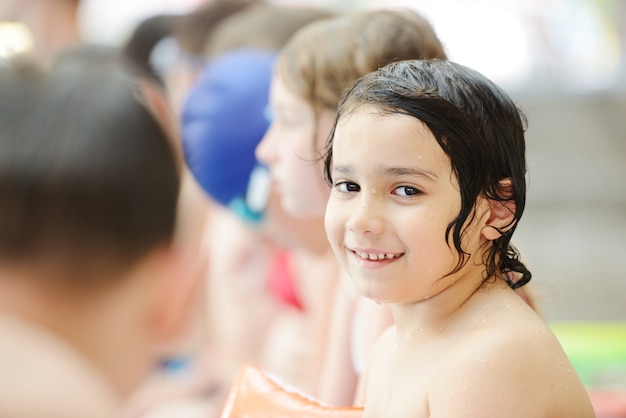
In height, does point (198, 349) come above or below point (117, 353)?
below

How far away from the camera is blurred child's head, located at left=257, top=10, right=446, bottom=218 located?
1505mm

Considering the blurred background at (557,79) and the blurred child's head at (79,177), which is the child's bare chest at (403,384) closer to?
the blurred child's head at (79,177)

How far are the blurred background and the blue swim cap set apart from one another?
318 cm

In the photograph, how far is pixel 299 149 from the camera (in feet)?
5.46

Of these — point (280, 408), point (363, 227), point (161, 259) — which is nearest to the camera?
point (161, 259)

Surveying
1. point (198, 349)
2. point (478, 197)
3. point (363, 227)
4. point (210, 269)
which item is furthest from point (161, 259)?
point (198, 349)

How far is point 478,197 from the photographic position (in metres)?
1.09

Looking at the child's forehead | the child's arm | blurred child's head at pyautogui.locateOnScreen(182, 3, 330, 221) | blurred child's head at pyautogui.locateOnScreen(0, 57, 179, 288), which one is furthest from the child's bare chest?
blurred child's head at pyautogui.locateOnScreen(182, 3, 330, 221)

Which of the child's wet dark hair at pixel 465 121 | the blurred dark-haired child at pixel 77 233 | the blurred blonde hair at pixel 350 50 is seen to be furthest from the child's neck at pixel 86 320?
the blurred blonde hair at pixel 350 50

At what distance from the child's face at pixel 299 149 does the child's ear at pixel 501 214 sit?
1.71 ft

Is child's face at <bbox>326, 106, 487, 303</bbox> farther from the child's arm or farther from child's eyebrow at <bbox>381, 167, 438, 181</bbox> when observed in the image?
the child's arm

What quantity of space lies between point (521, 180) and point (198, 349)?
2064 millimetres

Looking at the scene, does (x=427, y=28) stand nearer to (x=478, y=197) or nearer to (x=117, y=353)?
(x=478, y=197)

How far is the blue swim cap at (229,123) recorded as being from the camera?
2209 millimetres
